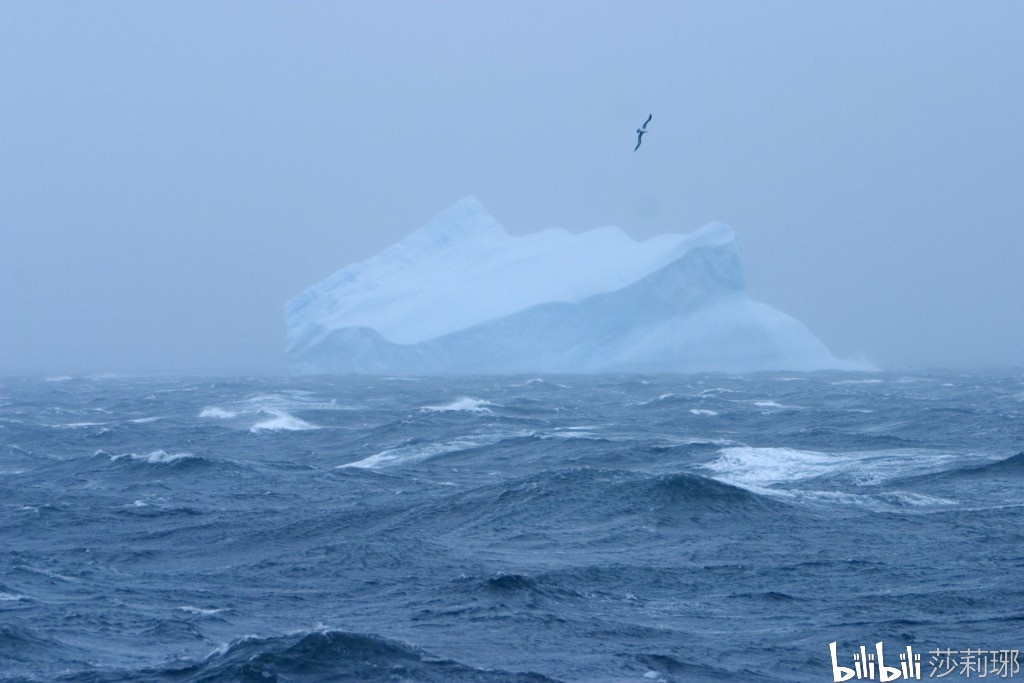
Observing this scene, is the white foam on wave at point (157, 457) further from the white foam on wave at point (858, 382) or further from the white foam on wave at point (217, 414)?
the white foam on wave at point (858, 382)

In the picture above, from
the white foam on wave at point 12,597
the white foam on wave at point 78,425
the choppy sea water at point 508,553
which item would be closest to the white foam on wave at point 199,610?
the choppy sea water at point 508,553

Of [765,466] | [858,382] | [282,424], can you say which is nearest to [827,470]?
[765,466]

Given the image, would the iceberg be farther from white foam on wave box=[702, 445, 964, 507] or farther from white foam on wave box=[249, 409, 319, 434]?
white foam on wave box=[702, 445, 964, 507]

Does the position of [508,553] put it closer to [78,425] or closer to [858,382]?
[78,425]

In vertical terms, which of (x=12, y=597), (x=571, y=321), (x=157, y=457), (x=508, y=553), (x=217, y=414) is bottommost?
(x=508, y=553)

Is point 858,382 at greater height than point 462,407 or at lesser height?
lesser

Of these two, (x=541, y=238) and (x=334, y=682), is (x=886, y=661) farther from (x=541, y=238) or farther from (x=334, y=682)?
(x=541, y=238)
